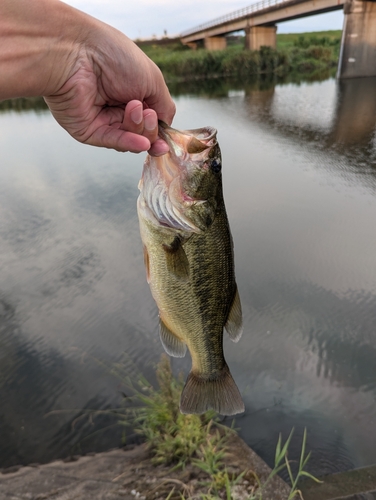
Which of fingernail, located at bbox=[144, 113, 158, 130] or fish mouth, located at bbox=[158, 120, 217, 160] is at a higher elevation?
fingernail, located at bbox=[144, 113, 158, 130]

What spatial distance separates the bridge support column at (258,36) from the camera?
1459 inches

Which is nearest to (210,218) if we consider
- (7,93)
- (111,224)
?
(7,93)

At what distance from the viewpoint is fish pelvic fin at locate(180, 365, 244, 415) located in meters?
1.98

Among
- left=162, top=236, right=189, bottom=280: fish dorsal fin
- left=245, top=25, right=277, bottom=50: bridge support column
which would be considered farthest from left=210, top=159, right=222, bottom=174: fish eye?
left=245, top=25, right=277, bottom=50: bridge support column

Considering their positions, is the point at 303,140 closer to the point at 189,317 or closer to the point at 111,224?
the point at 111,224

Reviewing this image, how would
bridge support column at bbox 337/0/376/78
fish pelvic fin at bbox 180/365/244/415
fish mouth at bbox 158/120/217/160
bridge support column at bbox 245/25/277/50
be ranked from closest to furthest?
fish mouth at bbox 158/120/217/160, fish pelvic fin at bbox 180/365/244/415, bridge support column at bbox 337/0/376/78, bridge support column at bbox 245/25/277/50

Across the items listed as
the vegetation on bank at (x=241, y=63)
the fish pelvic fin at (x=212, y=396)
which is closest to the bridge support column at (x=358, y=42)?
the vegetation on bank at (x=241, y=63)

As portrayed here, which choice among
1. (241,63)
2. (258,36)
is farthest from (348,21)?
(258,36)

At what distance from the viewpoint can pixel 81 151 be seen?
10.8m

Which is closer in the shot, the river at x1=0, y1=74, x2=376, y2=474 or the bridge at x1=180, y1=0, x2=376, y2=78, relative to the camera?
the river at x1=0, y1=74, x2=376, y2=474

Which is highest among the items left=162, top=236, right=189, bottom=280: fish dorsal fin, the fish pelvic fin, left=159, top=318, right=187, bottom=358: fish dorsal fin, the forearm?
the forearm

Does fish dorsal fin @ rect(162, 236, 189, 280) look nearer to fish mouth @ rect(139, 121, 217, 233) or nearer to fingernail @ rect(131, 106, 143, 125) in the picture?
fish mouth @ rect(139, 121, 217, 233)

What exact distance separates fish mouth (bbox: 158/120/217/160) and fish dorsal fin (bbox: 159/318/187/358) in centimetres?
95

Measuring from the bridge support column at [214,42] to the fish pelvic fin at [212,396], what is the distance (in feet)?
176
